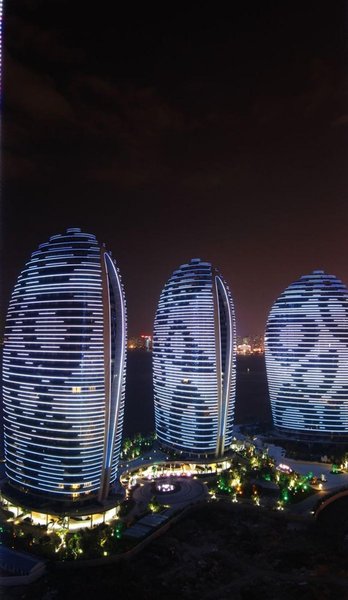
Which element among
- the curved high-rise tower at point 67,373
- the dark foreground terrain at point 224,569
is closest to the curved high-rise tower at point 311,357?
the dark foreground terrain at point 224,569

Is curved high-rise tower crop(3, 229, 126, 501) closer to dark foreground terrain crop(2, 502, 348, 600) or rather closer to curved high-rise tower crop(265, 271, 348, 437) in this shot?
dark foreground terrain crop(2, 502, 348, 600)

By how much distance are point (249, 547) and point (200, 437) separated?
30530mm

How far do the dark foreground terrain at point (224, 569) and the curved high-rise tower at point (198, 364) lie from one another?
Result: 23916 mm

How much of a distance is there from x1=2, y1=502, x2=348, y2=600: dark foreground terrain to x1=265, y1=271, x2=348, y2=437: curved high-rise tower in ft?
136

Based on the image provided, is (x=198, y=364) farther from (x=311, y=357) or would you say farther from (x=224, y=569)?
(x=224, y=569)

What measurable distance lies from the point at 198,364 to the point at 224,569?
40343 millimetres

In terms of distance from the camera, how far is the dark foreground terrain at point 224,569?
4688 centimetres

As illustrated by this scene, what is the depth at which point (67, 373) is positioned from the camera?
63531mm

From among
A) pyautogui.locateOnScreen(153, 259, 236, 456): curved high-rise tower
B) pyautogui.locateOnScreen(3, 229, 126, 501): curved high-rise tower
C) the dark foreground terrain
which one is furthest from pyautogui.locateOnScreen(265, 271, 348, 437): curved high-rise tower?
pyautogui.locateOnScreen(3, 229, 126, 501): curved high-rise tower

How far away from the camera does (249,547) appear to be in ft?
186

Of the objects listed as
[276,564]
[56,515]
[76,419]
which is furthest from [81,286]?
[276,564]

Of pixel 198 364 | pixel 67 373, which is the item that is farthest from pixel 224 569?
pixel 198 364

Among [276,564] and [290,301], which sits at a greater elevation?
[290,301]

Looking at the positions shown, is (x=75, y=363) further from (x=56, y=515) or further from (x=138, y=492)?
(x=138, y=492)
